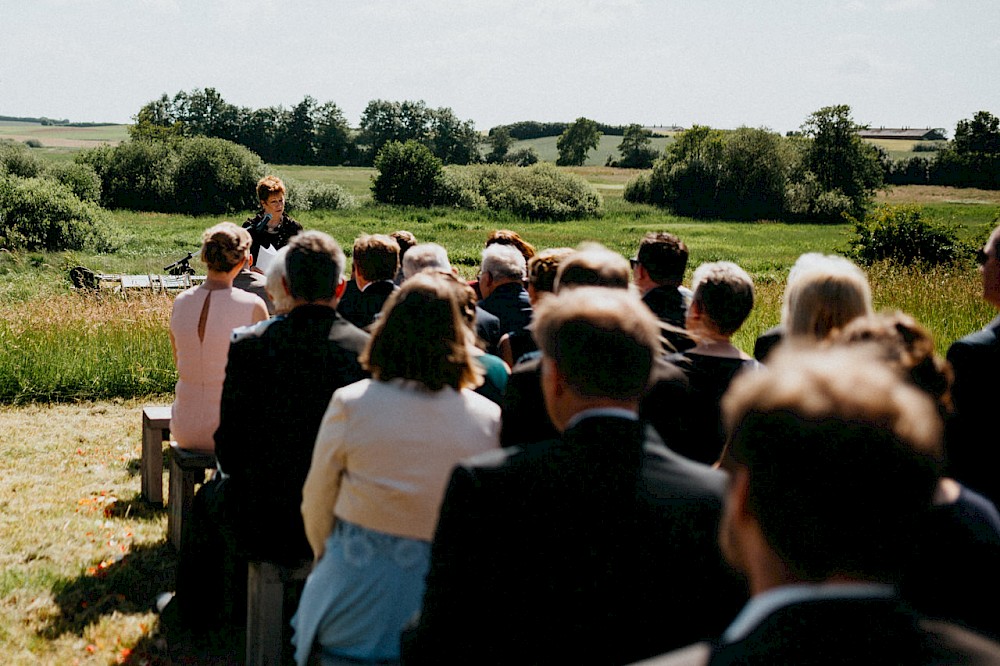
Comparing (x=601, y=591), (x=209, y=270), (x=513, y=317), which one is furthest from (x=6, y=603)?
(x=601, y=591)

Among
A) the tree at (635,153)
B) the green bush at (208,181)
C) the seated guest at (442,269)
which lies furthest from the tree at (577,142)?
the seated guest at (442,269)

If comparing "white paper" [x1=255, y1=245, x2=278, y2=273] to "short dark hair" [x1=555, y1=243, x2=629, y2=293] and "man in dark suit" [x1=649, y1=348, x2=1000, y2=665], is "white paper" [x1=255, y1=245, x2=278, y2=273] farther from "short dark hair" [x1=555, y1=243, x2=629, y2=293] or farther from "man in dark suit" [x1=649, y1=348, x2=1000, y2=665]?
"man in dark suit" [x1=649, y1=348, x2=1000, y2=665]

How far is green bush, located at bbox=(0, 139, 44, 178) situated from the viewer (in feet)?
155

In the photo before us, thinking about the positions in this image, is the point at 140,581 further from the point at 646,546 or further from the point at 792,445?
the point at 792,445

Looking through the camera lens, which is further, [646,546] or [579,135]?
[579,135]

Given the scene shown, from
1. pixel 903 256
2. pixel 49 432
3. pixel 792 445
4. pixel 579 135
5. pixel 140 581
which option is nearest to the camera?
pixel 792 445

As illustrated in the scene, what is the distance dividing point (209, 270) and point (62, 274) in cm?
2447

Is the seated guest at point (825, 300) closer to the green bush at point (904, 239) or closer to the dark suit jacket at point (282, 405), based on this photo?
the dark suit jacket at point (282, 405)

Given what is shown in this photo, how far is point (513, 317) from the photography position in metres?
5.16

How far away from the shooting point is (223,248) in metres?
4.98

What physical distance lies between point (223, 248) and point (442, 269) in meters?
1.23

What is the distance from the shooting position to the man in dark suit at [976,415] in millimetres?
3104

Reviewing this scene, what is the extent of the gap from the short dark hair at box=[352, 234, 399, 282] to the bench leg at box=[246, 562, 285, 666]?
1.94 metres

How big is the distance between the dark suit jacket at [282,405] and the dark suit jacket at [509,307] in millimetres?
1486
